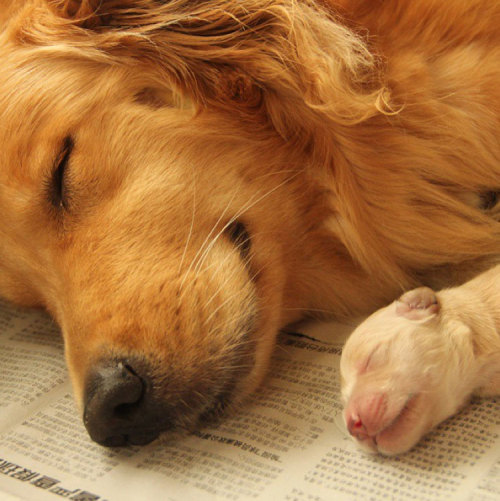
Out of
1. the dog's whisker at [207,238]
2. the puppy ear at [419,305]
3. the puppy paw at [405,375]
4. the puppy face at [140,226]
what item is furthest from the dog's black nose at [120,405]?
the puppy ear at [419,305]

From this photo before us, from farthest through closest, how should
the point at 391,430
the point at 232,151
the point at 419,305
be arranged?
the point at 232,151, the point at 419,305, the point at 391,430

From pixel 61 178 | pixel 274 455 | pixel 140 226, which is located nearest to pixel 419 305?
pixel 274 455

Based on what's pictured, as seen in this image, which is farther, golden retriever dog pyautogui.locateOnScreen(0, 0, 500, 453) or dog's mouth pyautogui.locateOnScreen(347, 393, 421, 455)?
golden retriever dog pyautogui.locateOnScreen(0, 0, 500, 453)

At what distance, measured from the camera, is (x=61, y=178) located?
49.3 inches

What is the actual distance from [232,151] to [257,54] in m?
0.18

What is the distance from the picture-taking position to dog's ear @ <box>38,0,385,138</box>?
48.8 inches

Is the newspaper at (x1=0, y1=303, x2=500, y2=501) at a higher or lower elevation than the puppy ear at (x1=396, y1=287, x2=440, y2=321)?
lower

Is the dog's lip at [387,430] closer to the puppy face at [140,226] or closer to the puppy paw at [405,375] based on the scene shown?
the puppy paw at [405,375]

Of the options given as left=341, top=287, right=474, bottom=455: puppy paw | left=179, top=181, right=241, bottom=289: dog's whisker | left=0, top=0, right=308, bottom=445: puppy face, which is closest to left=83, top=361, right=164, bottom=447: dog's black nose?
left=0, top=0, right=308, bottom=445: puppy face

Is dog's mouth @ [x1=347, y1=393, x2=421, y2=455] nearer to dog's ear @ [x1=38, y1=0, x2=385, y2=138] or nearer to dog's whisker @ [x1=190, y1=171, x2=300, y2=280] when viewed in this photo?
dog's whisker @ [x1=190, y1=171, x2=300, y2=280]

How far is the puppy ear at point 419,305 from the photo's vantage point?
116 cm

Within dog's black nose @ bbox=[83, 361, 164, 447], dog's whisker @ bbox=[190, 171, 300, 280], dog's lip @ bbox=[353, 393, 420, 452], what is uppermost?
dog's whisker @ bbox=[190, 171, 300, 280]

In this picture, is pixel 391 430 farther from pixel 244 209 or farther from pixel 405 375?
pixel 244 209

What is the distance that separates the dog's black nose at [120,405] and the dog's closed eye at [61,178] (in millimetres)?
329
